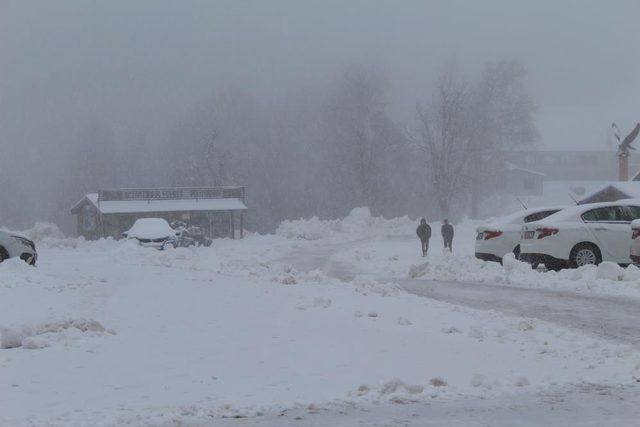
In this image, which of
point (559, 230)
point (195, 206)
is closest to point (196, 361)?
point (559, 230)

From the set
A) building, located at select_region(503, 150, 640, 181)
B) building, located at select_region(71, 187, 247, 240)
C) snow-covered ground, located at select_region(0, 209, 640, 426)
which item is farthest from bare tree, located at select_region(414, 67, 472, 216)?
snow-covered ground, located at select_region(0, 209, 640, 426)

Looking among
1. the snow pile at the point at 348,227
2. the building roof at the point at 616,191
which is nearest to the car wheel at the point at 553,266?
the building roof at the point at 616,191

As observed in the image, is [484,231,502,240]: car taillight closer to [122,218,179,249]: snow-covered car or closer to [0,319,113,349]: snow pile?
[0,319,113,349]: snow pile

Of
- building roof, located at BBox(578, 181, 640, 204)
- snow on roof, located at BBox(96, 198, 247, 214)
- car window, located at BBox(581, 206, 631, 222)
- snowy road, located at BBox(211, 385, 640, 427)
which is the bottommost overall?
snowy road, located at BBox(211, 385, 640, 427)

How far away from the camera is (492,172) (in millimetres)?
69812

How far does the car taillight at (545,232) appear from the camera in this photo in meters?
19.0

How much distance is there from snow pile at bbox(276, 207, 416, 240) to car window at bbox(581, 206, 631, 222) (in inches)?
1468

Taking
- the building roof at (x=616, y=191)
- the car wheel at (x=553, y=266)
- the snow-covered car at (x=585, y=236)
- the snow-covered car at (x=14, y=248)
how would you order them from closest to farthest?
the snow-covered car at (x=585, y=236)
the car wheel at (x=553, y=266)
the snow-covered car at (x=14, y=248)
the building roof at (x=616, y=191)

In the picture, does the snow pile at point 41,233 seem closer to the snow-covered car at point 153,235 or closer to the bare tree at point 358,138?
the snow-covered car at point 153,235

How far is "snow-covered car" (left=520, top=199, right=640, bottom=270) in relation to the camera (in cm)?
1866

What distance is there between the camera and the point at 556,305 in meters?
13.3

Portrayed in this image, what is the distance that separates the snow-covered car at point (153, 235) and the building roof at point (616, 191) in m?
17.6

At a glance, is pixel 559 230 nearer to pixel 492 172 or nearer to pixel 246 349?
pixel 246 349

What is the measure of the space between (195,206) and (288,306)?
155ft
